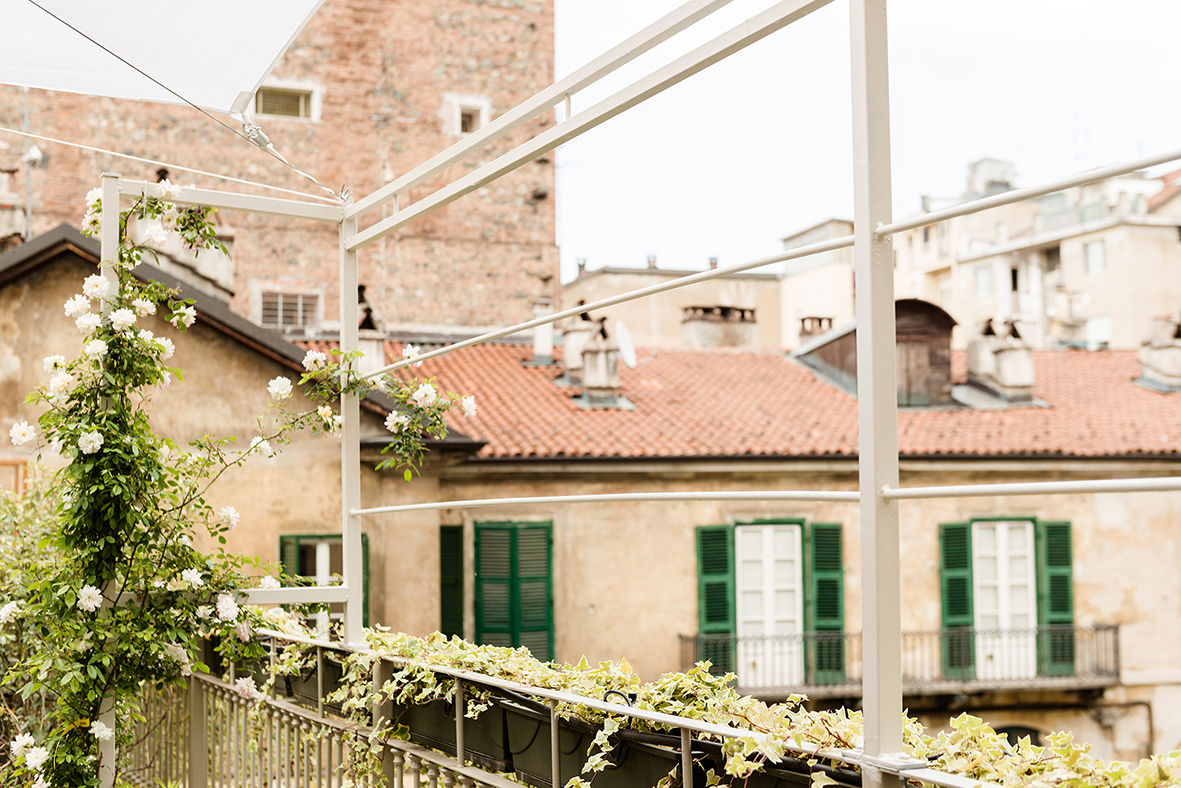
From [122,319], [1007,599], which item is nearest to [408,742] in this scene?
[122,319]

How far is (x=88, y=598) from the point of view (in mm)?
2980

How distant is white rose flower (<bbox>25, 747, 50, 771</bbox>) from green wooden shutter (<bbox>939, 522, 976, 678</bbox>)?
12871mm

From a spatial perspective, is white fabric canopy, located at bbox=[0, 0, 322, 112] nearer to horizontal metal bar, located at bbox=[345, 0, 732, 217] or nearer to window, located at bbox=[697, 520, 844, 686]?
horizontal metal bar, located at bbox=[345, 0, 732, 217]

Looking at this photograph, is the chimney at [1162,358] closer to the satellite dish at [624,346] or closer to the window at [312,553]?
the satellite dish at [624,346]

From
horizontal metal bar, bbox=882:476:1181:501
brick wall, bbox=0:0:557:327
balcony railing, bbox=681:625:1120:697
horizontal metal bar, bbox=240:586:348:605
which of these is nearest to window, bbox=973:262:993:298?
Result: brick wall, bbox=0:0:557:327

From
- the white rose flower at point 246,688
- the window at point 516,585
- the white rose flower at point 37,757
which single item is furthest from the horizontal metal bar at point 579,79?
the window at point 516,585

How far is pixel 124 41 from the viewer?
9.37 feet

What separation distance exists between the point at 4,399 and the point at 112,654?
877 centimetres

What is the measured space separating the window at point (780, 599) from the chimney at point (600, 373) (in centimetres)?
195

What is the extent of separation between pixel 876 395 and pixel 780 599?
518 inches

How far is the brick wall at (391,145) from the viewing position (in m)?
17.1

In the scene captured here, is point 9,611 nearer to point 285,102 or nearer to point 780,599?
point 780,599

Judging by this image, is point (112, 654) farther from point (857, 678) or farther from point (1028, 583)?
point (1028, 583)

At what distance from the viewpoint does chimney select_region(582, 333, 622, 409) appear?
46.9ft
